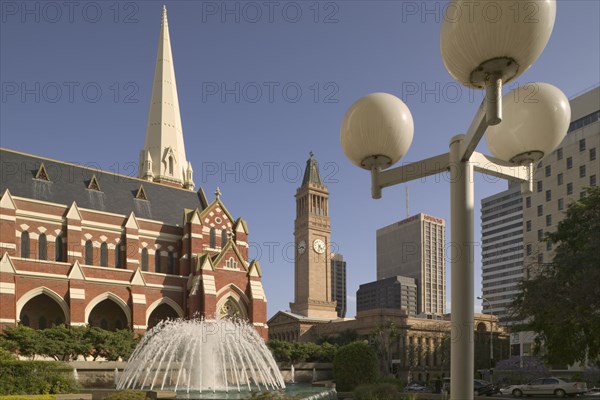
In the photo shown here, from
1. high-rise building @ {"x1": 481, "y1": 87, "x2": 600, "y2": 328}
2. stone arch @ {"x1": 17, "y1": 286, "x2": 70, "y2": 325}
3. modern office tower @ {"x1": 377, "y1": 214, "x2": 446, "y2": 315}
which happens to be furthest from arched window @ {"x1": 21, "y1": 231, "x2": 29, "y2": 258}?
modern office tower @ {"x1": 377, "y1": 214, "x2": 446, "y2": 315}

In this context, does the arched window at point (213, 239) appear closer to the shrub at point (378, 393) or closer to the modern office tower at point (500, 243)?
the shrub at point (378, 393)

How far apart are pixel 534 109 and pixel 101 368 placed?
104 feet

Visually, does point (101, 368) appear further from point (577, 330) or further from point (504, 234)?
point (504, 234)

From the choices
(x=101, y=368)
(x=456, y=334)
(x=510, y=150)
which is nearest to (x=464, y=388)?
(x=456, y=334)

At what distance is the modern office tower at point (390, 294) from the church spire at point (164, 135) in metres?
119

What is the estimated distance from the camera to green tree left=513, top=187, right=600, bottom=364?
63.8 feet

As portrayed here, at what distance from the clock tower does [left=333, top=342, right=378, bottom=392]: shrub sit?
79.8 metres

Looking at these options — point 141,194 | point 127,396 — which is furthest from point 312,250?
point 127,396

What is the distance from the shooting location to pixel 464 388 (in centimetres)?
427

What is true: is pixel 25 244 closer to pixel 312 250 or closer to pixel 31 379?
pixel 31 379

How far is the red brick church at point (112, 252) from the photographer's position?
140 feet

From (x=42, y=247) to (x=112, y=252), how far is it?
556cm

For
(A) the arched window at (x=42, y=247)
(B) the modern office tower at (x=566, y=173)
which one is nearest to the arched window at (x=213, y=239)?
(A) the arched window at (x=42, y=247)

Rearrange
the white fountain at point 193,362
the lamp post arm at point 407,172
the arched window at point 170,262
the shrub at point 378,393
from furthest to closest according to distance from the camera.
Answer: the arched window at point 170,262 → the white fountain at point 193,362 → the shrub at point 378,393 → the lamp post arm at point 407,172
